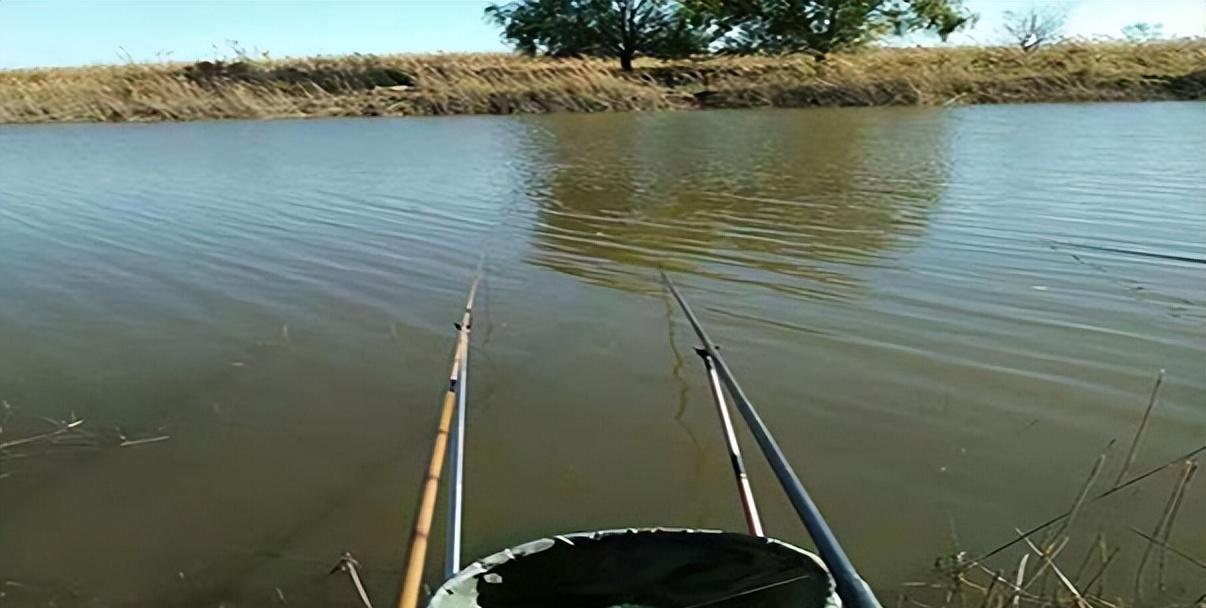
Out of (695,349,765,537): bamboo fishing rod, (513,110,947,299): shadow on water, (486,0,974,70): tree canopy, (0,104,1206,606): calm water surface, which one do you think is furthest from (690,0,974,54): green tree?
(695,349,765,537): bamboo fishing rod

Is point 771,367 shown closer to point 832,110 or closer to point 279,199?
point 279,199

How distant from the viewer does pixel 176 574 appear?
2576 mm

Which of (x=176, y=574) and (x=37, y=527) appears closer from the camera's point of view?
(x=176, y=574)

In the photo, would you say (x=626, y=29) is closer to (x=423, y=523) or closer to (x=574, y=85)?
(x=574, y=85)

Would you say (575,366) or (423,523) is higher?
(423,523)

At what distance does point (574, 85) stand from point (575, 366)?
22.0m

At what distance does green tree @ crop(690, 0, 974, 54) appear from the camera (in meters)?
31.3

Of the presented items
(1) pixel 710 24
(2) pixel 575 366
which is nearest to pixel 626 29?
(1) pixel 710 24

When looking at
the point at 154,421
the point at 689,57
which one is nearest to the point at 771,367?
the point at 154,421

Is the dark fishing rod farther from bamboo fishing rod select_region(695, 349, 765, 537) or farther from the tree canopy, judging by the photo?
the tree canopy

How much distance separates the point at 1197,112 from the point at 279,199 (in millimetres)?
15362

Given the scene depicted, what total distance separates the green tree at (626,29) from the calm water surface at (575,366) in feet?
81.1

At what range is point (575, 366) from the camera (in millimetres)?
4125

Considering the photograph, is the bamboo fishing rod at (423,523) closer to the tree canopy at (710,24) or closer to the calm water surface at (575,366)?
the calm water surface at (575,366)
